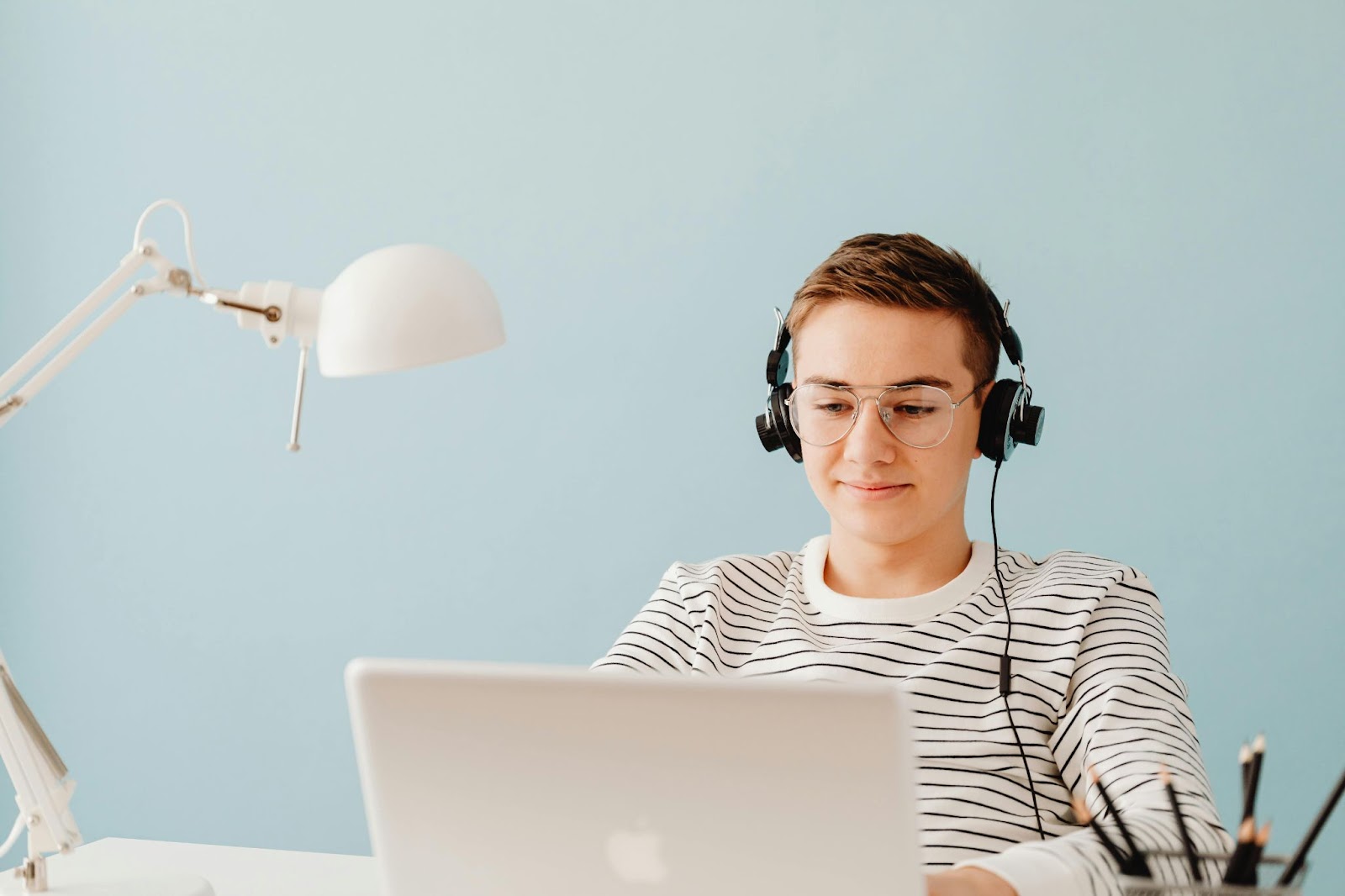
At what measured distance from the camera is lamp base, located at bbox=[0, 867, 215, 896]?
117 centimetres

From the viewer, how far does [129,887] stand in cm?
118

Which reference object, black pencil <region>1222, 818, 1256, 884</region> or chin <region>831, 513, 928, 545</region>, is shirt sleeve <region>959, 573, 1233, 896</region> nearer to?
black pencil <region>1222, 818, 1256, 884</region>

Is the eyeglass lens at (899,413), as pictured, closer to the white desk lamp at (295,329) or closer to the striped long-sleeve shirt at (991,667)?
the striped long-sleeve shirt at (991,667)

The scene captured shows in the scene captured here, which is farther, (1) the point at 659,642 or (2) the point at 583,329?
(2) the point at 583,329

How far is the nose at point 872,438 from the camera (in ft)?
4.71

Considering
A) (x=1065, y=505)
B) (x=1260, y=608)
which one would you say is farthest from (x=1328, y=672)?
(x=1065, y=505)

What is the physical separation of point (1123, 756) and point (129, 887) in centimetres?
92

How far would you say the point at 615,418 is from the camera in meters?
2.22

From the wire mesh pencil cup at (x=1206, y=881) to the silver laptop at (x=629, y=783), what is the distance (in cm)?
15

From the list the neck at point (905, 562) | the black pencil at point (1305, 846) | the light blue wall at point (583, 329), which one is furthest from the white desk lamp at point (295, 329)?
the light blue wall at point (583, 329)

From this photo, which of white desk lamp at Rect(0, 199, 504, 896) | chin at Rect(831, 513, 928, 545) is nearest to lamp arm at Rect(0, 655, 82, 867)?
white desk lamp at Rect(0, 199, 504, 896)

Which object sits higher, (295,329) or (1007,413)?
(295,329)

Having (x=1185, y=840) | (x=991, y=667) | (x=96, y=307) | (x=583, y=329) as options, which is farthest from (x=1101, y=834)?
(x=583, y=329)

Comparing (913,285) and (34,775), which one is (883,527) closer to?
(913,285)
